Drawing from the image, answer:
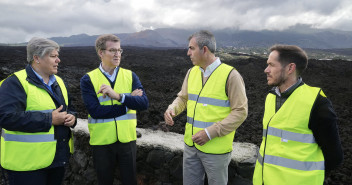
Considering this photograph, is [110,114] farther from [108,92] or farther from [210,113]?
[210,113]

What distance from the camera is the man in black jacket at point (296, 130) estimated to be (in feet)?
6.53

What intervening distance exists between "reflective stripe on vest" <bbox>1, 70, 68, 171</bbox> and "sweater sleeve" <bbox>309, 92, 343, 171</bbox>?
241 centimetres

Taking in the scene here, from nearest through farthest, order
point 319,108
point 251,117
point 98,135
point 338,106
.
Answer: point 319,108 → point 98,135 → point 251,117 → point 338,106

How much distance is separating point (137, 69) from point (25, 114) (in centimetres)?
1971

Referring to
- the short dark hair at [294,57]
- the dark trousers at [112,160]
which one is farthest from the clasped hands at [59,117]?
the short dark hair at [294,57]

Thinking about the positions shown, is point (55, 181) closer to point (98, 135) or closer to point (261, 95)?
point (98, 135)

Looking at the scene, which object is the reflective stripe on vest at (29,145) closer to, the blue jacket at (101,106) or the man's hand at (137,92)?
the blue jacket at (101,106)

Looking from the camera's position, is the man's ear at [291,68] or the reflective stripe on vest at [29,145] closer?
the man's ear at [291,68]

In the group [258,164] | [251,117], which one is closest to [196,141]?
[258,164]

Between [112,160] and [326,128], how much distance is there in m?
2.24

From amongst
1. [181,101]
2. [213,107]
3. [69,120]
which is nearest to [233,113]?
[213,107]

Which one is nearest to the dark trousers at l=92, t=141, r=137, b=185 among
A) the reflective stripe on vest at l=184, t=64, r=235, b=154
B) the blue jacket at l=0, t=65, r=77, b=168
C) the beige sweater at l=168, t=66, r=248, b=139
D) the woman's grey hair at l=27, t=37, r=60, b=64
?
the blue jacket at l=0, t=65, r=77, b=168

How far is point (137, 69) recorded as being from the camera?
2183cm

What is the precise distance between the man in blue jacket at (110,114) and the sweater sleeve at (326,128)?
180cm
